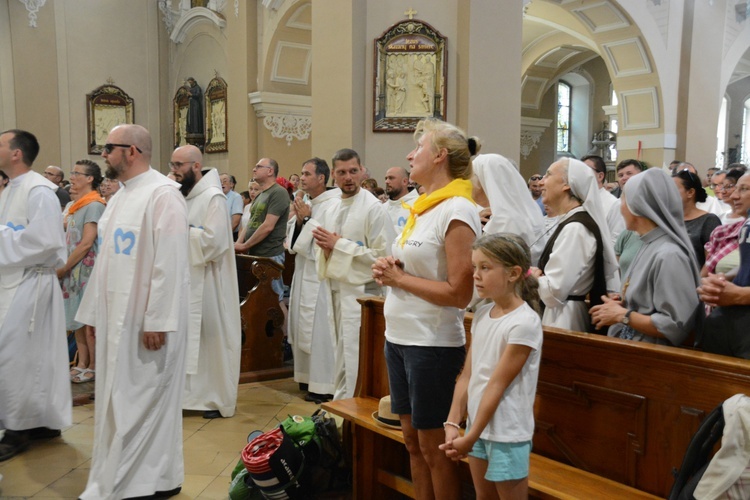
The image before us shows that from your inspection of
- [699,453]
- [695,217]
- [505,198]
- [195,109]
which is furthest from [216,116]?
[699,453]

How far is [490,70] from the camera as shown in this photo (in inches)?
319

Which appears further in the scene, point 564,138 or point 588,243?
point 564,138

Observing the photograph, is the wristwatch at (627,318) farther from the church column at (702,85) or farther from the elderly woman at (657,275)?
the church column at (702,85)

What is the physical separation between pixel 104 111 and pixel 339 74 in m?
7.73

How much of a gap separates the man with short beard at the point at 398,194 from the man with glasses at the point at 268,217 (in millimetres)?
1007

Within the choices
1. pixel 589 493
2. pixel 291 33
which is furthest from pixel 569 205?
pixel 291 33

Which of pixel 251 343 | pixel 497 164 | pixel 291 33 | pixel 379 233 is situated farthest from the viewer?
pixel 291 33

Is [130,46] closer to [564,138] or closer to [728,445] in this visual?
[564,138]

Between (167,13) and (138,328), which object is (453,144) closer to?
(138,328)

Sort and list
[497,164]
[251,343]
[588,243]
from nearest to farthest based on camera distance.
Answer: [588,243] < [497,164] < [251,343]

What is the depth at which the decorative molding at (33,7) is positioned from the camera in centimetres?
1273

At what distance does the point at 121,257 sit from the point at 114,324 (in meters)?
0.32

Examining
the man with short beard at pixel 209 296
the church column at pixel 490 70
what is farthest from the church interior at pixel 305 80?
the man with short beard at pixel 209 296

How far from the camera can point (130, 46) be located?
14.3 m
